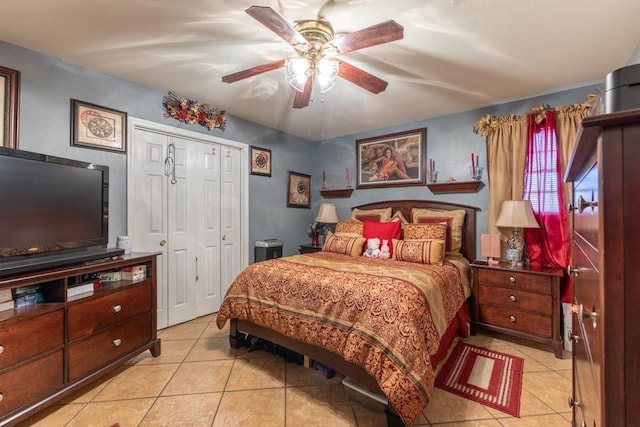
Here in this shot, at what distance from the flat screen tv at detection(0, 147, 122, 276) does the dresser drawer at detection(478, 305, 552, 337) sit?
3327 mm

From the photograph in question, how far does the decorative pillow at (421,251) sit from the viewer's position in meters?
2.70

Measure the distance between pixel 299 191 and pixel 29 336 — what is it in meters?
3.39

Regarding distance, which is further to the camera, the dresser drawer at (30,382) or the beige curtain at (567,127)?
the beige curtain at (567,127)

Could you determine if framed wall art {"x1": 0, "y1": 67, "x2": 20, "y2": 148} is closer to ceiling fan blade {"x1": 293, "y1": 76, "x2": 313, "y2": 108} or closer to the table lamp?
ceiling fan blade {"x1": 293, "y1": 76, "x2": 313, "y2": 108}

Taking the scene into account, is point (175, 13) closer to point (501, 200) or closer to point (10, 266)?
point (10, 266)

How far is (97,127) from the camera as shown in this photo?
248 centimetres

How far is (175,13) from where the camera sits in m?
1.73

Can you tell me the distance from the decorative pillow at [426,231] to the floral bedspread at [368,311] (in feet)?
1.79

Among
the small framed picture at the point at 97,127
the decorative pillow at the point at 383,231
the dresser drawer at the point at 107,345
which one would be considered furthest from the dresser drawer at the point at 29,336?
the decorative pillow at the point at 383,231

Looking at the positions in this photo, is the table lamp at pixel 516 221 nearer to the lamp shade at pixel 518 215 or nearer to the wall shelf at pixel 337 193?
the lamp shade at pixel 518 215

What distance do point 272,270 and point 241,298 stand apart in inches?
14.5

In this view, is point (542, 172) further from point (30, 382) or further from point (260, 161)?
point (30, 382)

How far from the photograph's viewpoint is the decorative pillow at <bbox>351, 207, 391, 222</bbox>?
3.80 meters

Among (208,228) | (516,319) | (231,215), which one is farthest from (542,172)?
(208,228)
